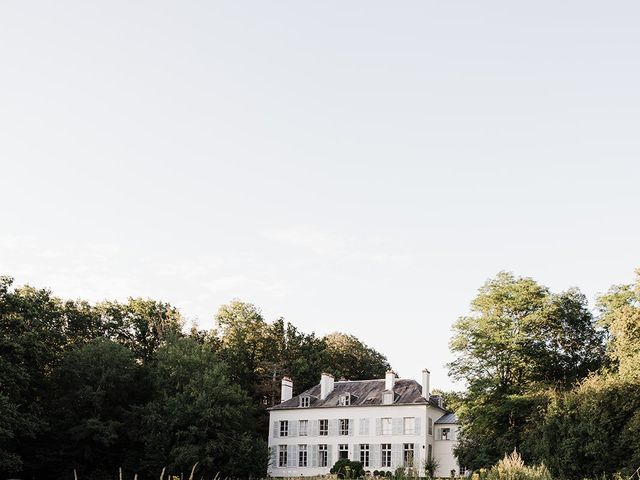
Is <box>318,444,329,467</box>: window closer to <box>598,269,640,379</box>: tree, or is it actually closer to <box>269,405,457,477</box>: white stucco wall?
<box>269,405,457,477</box>: white stucco wall

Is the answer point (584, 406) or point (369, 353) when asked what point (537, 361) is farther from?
point (369, 353)

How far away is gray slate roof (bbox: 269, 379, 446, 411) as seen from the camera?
194 feet

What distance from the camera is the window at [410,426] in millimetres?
57781

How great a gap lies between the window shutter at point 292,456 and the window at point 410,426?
922 cm

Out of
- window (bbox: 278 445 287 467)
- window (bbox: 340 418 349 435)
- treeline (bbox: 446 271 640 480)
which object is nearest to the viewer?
treeline (bbox: 446 271 640 480)

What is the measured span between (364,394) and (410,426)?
4.82 meters

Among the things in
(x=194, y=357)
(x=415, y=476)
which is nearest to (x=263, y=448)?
(x=194, y=357)

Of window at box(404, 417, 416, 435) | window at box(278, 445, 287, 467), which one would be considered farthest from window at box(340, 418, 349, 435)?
window at box(278, 445, 287, 467)

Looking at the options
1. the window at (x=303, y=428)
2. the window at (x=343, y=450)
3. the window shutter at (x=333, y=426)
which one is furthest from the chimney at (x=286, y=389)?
the window at (x=343, y=450)

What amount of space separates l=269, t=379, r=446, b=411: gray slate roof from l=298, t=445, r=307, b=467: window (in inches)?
127

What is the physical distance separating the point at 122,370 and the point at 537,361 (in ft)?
87.6

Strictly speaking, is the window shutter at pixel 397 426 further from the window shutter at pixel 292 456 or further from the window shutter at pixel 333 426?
the window shutter at pixel 292 456

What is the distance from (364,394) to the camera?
200 feet

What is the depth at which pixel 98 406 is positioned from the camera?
163 feet
